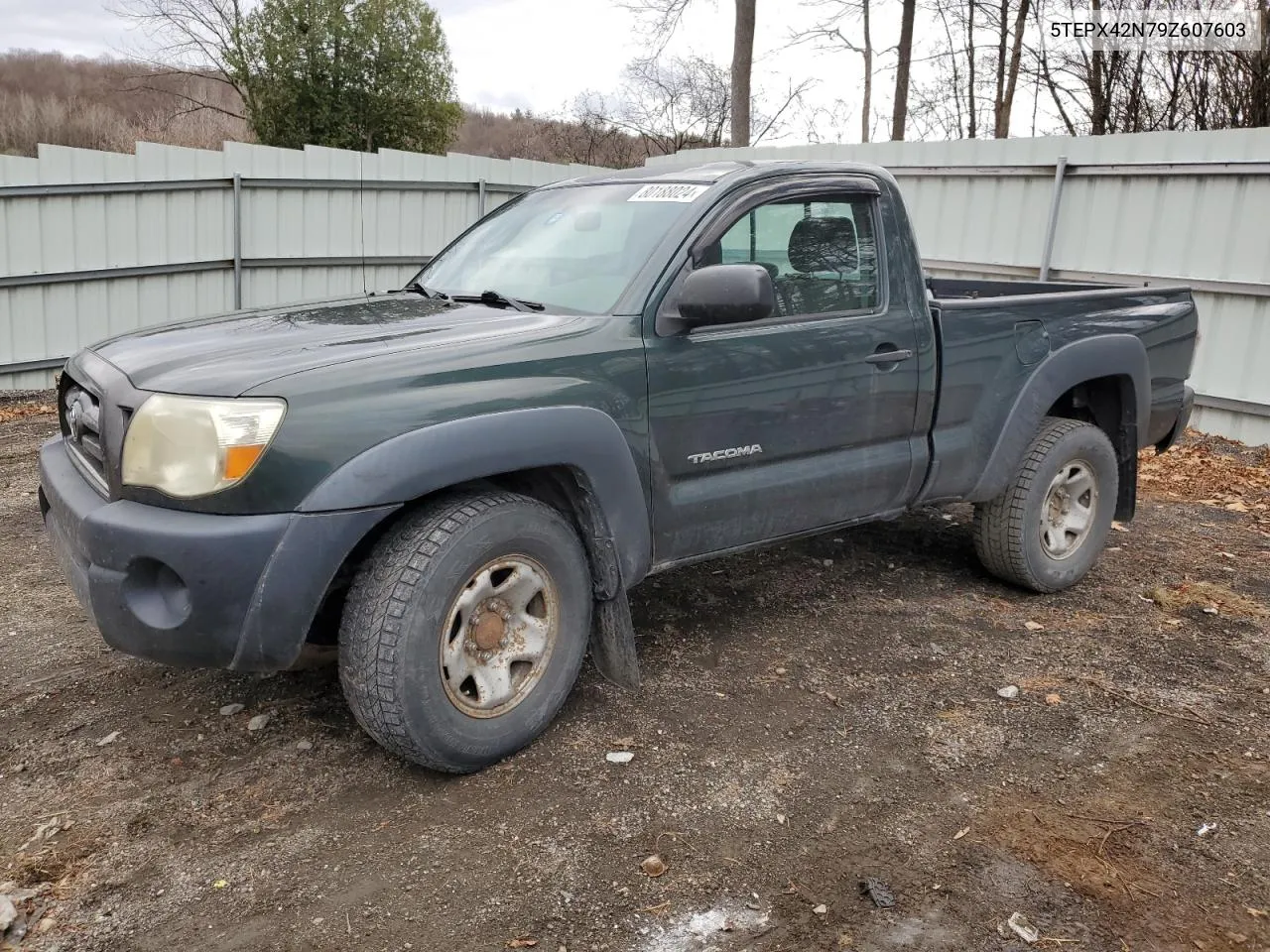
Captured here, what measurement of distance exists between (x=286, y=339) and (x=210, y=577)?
823 mm

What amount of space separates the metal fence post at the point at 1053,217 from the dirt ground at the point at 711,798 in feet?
18.1

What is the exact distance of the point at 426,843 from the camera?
286 cm

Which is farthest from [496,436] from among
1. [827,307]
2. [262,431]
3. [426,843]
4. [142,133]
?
[142,133]

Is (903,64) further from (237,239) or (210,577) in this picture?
(210,577)

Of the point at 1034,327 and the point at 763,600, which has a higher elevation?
the point at 1034,327

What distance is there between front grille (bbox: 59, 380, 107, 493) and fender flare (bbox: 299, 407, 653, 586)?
80 centimetres

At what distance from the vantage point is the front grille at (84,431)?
3107 mm

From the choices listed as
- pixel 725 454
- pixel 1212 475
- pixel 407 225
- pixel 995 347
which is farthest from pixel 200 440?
pixel 407 225

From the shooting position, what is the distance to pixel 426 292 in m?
4.15

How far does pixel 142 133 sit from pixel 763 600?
1995 centimetres

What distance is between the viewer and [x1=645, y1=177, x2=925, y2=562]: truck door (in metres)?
3.51

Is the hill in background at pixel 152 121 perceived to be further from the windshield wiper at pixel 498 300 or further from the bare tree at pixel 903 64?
the windshield wiper at pixel 498 300

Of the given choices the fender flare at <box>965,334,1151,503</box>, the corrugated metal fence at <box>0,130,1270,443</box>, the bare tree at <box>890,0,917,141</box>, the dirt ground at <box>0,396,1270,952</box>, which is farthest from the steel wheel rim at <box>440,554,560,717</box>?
the bare tree at <box>890,0,917,141</box>

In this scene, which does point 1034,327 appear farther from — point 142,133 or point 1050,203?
point 142,133
